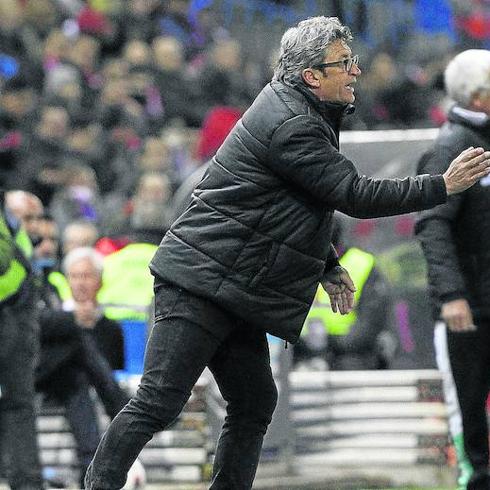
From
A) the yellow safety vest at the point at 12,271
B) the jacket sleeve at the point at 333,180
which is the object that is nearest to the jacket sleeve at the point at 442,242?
the jacket sleeve at the point at 333,180

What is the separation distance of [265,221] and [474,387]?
1.99 m

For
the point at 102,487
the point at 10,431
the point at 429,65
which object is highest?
the point at 102,487

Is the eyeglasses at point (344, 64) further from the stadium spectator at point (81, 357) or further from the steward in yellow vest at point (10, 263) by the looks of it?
the stadium spectator at point (81, 357)

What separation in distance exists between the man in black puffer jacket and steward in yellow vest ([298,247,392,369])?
18.0ft

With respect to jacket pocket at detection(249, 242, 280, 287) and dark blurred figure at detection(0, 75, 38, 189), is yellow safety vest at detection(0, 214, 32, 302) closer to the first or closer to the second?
jacket pocket at detection(249, 242, 280, 287)

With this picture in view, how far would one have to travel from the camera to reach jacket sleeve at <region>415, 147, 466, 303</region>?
808 centimetres

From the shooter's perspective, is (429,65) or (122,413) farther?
(429,65)

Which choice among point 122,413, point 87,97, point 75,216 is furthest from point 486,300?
point 87,97

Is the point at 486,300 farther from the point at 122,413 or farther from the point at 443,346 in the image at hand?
the point at 122,413

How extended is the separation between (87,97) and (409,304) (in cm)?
496

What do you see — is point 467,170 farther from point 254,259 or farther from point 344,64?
point 254,259

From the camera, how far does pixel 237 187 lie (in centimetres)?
671

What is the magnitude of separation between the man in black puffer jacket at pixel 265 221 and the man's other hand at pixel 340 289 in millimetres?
274

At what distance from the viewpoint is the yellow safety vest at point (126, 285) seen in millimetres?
11672
